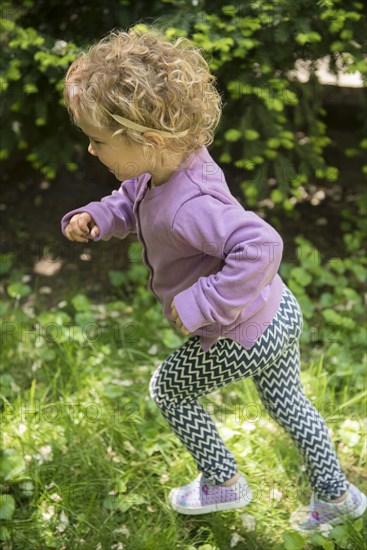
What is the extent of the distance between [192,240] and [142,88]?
0.34 m

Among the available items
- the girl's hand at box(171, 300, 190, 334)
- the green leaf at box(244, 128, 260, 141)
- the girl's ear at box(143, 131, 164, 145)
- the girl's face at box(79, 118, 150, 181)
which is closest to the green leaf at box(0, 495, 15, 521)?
the girl's hand at box(171, 300, 190, 334)

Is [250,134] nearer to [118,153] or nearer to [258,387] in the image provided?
[258,387]

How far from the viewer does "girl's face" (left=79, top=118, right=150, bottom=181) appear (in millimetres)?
1653

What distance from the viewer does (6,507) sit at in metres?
2.15

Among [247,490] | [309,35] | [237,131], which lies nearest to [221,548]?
[247,490]

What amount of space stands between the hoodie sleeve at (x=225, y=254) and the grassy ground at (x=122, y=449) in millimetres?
777

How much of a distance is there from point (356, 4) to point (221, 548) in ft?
6.99

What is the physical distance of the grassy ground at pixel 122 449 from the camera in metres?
2.15

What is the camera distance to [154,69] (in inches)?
63.5

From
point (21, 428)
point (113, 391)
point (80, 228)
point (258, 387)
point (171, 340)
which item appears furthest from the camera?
point (171, 340)

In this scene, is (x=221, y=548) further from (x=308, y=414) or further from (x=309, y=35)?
(x=309, y=35)

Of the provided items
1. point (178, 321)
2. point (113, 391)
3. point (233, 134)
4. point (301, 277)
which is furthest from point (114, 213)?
point (301, 277)

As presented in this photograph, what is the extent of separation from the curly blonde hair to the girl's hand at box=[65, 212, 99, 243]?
307 mm

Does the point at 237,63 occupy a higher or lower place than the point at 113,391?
higher
